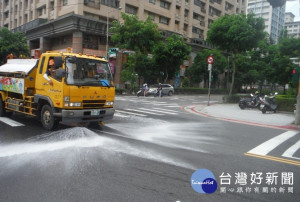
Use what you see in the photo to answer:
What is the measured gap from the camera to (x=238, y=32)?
21328 millimetres

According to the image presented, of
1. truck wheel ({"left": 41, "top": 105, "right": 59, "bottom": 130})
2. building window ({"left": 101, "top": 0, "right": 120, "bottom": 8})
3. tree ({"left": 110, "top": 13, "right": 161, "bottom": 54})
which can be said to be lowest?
truck wheel ({"left": 41, "top": 105, "right": 59, "bottom": 130})

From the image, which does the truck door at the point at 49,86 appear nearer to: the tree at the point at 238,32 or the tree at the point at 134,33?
the tree at the point at 238,32

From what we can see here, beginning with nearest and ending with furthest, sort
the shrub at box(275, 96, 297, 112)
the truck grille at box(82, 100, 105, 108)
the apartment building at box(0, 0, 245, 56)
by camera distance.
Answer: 1. the truck grille at box(82, 100, 105, 108)
2. the shrub at box(275, 96, 297, 112)
3. the apartment building at box(0, 0, 245, 56)

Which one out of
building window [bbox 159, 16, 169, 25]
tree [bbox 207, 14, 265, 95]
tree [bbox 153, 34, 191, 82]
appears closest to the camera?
tree [bbox 207, 14, 265, 95]

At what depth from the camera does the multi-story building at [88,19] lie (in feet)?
104

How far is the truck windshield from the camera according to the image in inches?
303

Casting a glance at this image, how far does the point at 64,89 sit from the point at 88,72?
3.24 feet

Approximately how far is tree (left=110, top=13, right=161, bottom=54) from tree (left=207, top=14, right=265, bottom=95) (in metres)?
10.2

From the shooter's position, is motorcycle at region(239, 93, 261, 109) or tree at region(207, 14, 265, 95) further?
tree at region(207, 14, 265, 95)

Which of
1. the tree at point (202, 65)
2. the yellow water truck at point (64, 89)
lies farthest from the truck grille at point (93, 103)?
the tree at point (202, 65)

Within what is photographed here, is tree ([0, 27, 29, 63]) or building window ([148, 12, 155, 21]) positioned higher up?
building window ([148, 12, 155, 21])

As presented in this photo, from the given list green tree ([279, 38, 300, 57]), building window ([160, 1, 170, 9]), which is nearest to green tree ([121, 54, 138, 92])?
building window ([160, 1, 170, 9])

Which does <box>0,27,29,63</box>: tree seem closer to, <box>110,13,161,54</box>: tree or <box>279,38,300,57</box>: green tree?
<box>110,13,161,54</box>: tree

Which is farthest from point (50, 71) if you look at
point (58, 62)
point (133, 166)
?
point (133, 166)
